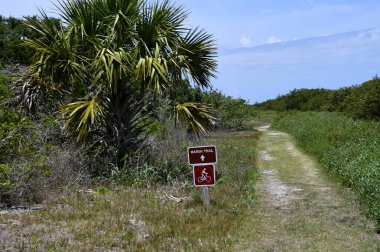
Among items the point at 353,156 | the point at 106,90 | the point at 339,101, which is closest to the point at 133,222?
the point at 106,90

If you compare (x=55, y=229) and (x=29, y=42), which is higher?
(x=29, y=42)

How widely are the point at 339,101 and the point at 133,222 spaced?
1673 inches

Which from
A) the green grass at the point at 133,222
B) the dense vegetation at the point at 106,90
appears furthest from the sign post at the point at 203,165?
the dense vegetation at the point at 106,90

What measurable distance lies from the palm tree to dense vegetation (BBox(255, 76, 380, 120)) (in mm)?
20503

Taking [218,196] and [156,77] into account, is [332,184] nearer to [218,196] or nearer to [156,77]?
[218,196]

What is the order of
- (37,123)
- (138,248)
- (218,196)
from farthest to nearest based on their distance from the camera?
(37,123), (218,196), (138,248)

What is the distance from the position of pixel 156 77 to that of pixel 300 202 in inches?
149

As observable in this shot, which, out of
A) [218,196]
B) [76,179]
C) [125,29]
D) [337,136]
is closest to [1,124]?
[76,179]

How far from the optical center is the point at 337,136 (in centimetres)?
1816

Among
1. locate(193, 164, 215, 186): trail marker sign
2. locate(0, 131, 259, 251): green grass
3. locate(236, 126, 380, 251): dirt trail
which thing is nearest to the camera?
locate(0, 131, 259, 251): green grass

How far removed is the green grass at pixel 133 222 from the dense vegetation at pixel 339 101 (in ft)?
70.6

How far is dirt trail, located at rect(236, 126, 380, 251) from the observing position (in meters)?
6.53

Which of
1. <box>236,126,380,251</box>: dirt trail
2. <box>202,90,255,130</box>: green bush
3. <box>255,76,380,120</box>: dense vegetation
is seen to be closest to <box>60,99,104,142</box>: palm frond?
<box>236,126,380,251</box>: dirt trail

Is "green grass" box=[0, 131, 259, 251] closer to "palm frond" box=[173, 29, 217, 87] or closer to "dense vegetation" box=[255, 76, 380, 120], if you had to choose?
"palm frond" box=[173, 29, 217, 87]
